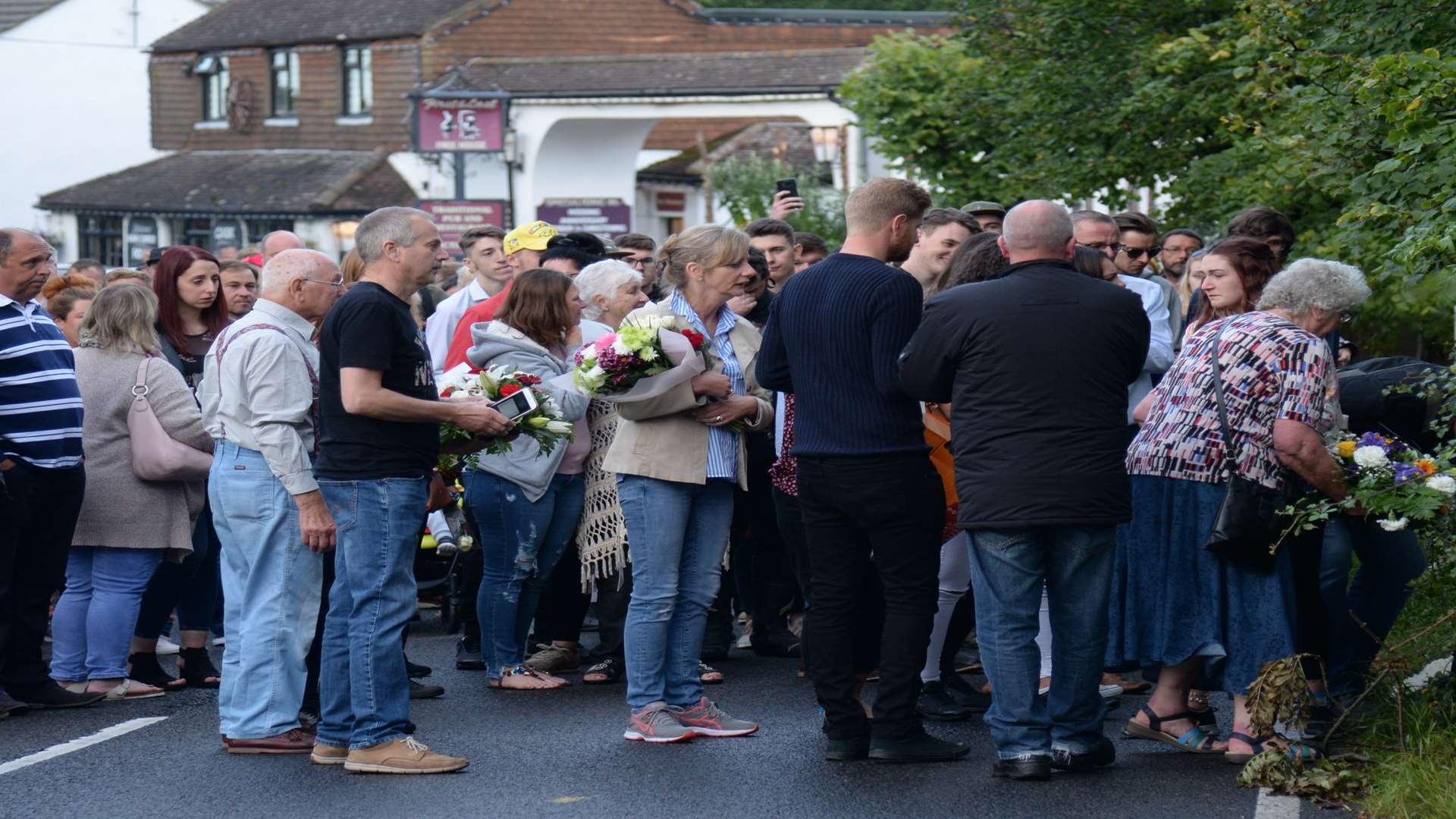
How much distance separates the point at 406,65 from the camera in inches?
1731

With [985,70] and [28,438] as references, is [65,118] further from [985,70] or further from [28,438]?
[28,438]

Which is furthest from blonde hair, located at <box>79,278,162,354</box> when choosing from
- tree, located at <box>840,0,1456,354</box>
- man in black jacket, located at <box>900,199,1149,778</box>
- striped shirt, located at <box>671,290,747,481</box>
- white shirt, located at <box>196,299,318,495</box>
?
tree, located at <box>840,0,1456,354</box>

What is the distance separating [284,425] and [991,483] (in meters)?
2.62

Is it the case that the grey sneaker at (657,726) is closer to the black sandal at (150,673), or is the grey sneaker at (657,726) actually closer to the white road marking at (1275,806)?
the white road marking at (1275,806)

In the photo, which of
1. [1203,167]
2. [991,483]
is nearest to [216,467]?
[991,483]

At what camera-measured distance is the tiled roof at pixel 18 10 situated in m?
51.8

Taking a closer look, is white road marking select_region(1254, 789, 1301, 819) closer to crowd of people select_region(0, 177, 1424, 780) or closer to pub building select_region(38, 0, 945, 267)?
crowd of people select_region(0, 177, 1424, 780)

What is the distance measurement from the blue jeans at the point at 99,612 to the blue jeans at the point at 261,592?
1306 millimetres

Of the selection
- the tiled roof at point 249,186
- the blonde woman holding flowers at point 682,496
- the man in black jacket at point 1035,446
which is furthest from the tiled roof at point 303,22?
the man in black jacket at point 1035,446

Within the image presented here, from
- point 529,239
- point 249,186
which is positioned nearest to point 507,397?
point 529,239

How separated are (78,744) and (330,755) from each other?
1329 millimetres

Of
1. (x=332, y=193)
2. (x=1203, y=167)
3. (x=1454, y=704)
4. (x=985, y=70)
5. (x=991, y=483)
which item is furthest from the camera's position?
(x=332, y=193)

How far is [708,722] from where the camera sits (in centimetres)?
733

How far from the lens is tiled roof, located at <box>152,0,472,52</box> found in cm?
4438
